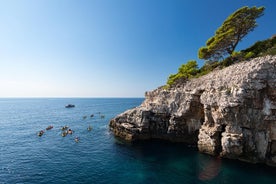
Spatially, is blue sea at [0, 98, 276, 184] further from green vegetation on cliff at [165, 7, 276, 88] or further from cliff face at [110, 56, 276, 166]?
green vegetation on cliff at [165, 7, 276, 88]

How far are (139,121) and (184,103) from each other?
1089 centimetres

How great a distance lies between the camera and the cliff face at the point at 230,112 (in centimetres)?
2170

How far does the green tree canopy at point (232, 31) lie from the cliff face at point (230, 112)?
1207 centimetres

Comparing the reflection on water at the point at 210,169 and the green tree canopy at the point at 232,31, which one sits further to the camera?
the green tree canopy at the point at 232,31

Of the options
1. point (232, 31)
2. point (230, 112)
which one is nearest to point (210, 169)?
point (230, 112)

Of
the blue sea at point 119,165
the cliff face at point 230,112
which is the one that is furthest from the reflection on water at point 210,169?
the cliff face at point 230,112

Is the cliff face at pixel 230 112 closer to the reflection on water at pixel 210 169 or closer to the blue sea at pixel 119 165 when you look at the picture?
the reflection on water at pixel 210 169

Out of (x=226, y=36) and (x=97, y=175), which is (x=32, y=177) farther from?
(x=226, y=36)

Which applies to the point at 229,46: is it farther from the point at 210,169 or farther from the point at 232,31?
the point at 210,169

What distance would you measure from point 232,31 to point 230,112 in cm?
2164

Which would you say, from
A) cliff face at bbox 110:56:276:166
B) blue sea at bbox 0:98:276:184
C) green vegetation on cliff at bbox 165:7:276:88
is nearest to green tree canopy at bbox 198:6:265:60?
green vegetation on cliff at bbox 165:7:276:88

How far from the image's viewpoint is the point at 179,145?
Result: 31188 millimetres

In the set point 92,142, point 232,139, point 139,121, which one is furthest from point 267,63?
point 92,142

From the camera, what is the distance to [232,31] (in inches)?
1361
